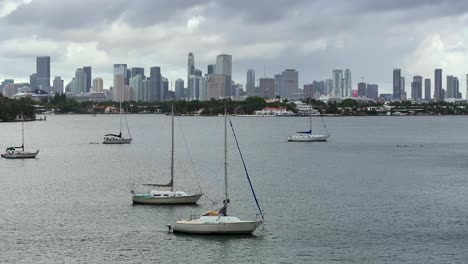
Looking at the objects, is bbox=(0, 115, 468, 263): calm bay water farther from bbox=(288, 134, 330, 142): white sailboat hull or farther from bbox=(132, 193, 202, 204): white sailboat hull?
bbox=(288, 134, 330, 142): white sailboat hull

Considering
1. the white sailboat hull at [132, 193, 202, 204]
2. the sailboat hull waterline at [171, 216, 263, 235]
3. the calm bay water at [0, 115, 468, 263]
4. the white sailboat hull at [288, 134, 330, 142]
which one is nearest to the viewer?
the calm bay water at [0, 115, 468, 263]

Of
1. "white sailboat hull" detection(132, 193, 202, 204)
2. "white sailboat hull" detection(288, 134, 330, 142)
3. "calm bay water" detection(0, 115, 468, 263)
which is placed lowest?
"calm bay water" detection(0, 115, 468, 263)

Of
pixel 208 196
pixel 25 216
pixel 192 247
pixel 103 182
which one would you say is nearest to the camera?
pixel 192 247

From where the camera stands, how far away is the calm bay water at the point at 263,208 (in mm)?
43250

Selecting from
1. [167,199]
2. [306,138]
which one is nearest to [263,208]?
[167,199]

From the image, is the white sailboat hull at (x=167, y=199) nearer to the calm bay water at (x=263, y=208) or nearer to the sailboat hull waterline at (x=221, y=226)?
the calm bay water at (x=263, y=208)

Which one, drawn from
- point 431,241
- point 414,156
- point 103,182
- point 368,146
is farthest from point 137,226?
point 368,146

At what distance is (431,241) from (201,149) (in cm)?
7730

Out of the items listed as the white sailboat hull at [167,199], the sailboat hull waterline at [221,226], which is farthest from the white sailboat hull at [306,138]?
the sailboat hull waterline at [221,226]

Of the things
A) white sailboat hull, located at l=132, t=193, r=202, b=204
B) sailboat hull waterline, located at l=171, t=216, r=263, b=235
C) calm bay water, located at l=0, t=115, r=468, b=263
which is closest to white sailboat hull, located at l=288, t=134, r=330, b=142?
calm bay water, located at l=0, t=115, r=468, b=263

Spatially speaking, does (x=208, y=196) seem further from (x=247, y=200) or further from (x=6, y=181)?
(x=6, y=181)

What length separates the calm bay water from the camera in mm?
43250

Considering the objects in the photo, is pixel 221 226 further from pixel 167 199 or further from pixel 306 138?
pixel 306 138

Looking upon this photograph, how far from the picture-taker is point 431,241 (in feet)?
151
